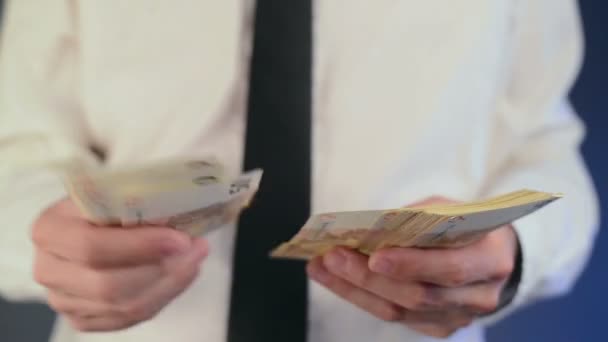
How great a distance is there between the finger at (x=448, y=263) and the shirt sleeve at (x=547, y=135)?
0.49 ft

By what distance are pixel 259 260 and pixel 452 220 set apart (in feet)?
0.71

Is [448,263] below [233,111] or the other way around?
below

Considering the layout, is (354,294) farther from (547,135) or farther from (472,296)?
(547,135)

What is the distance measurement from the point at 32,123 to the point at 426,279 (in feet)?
1.35

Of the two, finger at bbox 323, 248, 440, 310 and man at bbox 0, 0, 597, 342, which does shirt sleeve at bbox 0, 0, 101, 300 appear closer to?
man at bbox 0, 0, 597, 342

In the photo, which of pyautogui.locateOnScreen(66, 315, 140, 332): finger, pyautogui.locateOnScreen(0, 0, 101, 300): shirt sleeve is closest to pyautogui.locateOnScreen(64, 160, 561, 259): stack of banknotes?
pyautogui.locateOnScreen(66, 315, 140, 332): finger

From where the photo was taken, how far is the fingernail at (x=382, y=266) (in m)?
0.45

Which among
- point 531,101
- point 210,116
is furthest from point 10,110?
point 531,101

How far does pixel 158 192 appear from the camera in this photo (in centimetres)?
35

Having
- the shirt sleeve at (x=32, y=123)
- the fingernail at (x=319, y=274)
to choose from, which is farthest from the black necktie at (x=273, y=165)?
the shirt sleeve at (x=32, y=123)

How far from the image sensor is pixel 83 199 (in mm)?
362

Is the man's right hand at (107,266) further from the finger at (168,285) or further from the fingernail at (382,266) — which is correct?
the fingernail at (382,266)

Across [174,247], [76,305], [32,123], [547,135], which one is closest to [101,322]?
[76,305]

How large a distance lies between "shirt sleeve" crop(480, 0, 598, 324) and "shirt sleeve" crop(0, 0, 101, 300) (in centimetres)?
46
